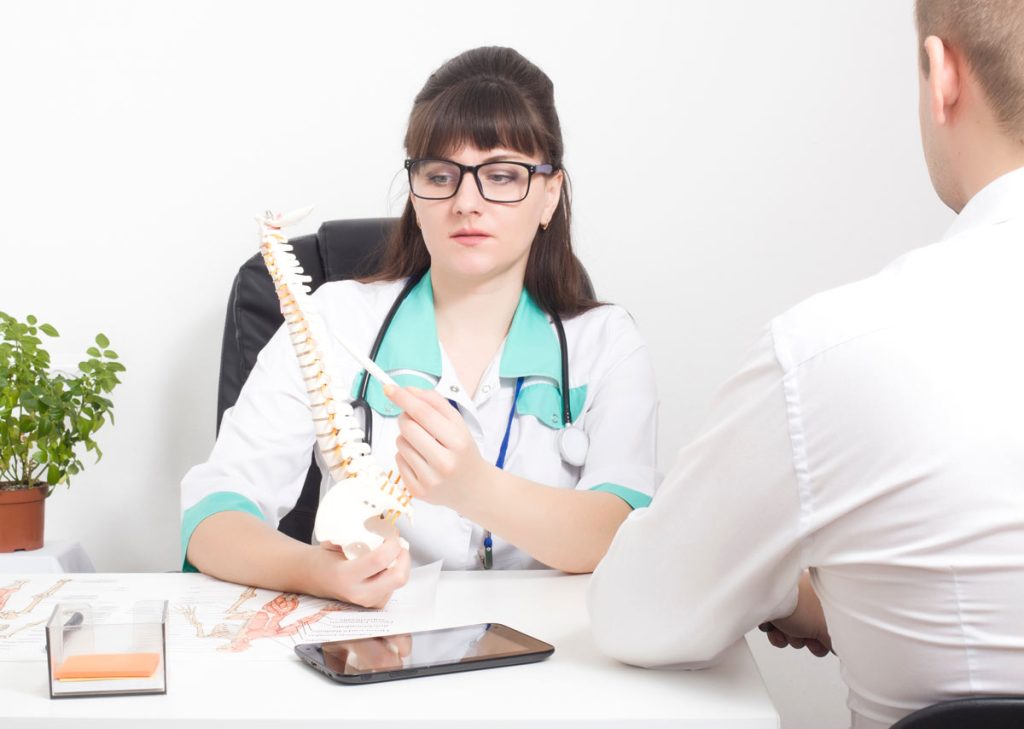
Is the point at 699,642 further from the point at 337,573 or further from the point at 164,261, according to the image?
the point at 164,261

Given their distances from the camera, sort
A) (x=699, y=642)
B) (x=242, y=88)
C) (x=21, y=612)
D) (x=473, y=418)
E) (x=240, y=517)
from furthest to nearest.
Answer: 1. (x=242, y=88)
2. (x=473, y=418)
3. (x=240, y=517)
4. (x=21, y=612)
5. (x=699, y=642)

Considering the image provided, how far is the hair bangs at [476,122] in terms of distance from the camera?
Answer: 5.30 feet

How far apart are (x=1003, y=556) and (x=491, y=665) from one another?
47 centimetres

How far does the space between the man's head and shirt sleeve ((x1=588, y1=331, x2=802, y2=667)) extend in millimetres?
261

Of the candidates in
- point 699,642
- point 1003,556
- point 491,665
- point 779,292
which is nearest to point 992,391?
point 1003,556

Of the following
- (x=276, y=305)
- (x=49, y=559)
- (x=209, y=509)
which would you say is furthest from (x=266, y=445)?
(x=49, y=559)

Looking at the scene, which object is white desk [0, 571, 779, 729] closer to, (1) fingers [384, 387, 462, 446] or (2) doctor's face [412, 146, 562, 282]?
(1) fingers [384, 387, 462, 446]

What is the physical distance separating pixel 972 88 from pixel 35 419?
1.76m

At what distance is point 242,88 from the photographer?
2260 mm

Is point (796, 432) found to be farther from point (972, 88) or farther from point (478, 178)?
point (478, 178)

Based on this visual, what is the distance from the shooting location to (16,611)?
4.01 feet

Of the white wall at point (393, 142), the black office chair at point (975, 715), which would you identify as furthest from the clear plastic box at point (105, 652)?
the white wall at point (393, 142)

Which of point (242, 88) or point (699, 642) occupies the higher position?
point (242, 88)

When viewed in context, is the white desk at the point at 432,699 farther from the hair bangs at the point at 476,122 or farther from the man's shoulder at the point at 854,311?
the hair bangs at the point at 476,122
